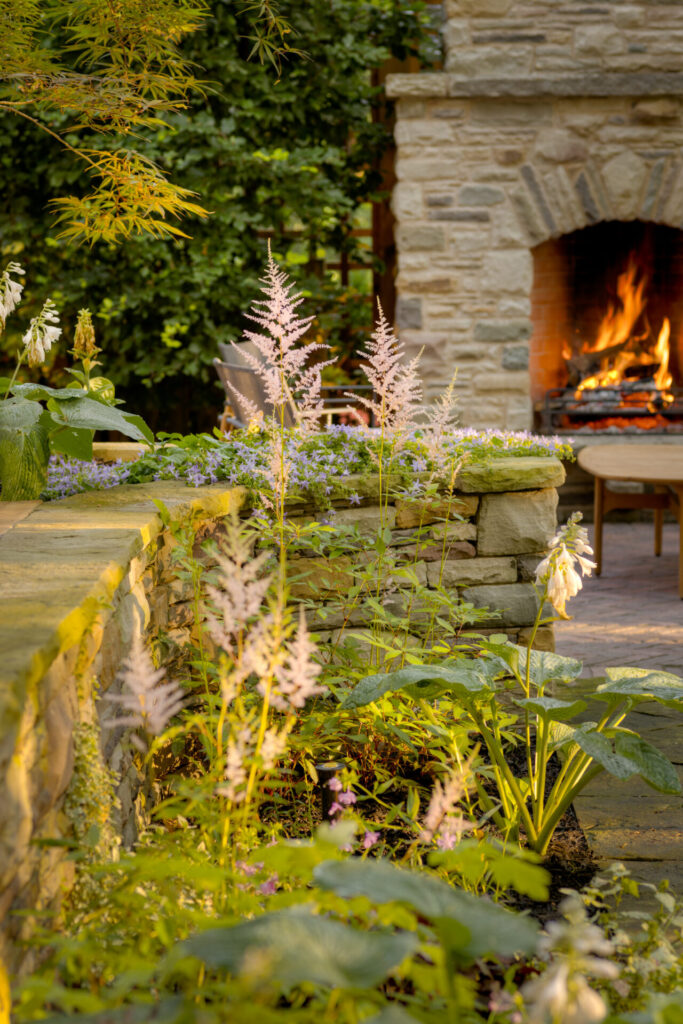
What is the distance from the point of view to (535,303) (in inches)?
279

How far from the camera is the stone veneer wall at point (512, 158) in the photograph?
629 centimetres

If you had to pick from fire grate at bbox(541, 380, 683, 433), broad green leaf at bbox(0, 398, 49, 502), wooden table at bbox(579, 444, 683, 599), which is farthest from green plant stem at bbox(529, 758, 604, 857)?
fire grate at bbox(541, 380, 683, 433)

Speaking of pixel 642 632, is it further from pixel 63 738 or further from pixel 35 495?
A: pixel 63 738

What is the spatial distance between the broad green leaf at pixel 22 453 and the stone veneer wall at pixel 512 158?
411 cm

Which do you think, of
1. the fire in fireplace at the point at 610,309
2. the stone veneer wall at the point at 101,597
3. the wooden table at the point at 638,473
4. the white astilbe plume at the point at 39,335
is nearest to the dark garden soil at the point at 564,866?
the stone veneer wall at the point at 101,597

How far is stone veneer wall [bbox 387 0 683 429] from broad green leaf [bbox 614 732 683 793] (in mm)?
4667

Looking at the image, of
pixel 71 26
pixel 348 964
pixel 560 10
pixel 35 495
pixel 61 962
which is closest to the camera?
pixel 348 964

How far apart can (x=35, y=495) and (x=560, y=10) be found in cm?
520

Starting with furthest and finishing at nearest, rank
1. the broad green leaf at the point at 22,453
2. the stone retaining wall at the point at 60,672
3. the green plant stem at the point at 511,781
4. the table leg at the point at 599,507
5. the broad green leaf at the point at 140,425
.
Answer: the table leg at the point at 599,507 < the broad green leaf at the point at 140,425 < the broad green leaf at the point at 22,453 < the green plant stem at the point at 511,781 < the stone retaining wall at the point at 60,672

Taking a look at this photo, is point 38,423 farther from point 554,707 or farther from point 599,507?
point 599,507

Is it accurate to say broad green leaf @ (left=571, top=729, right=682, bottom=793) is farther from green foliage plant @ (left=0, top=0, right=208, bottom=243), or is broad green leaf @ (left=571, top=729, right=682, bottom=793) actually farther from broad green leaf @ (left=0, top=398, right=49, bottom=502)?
green foliage plant @ (left=0, top=0, right=208, bottom=243)

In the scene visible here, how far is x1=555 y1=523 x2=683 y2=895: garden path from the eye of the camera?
2.38 meters

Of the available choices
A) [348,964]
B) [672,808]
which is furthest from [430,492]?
[348,964]

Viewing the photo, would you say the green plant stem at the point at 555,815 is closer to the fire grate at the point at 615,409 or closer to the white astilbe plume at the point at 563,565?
the white astilbe plume at the point at 563,565
